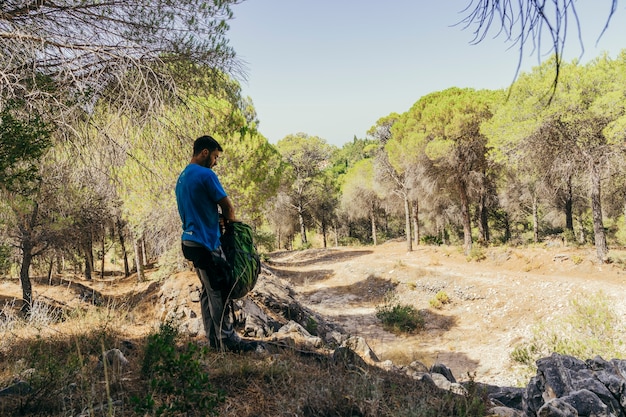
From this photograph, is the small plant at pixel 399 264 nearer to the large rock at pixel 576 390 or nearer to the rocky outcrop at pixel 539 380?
the rocky outcrop at pixel 539 380

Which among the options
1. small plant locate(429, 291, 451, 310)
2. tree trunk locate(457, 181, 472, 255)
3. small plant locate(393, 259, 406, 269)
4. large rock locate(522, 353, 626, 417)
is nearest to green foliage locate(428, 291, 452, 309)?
small plant locate(429, 291, 451, 310)

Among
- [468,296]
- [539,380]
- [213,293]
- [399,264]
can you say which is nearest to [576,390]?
[539,380]

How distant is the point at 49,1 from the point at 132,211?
25.7 ft

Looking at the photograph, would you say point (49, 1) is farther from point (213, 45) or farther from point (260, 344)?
point (260, 344)

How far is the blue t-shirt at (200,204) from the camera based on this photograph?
3.02m

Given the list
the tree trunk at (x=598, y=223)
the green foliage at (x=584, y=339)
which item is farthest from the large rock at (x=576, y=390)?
the tree trunk at (x=598, y=223)

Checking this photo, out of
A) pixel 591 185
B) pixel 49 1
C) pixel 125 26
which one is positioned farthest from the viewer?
pixel 591 185

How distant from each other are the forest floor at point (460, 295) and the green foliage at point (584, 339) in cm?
57

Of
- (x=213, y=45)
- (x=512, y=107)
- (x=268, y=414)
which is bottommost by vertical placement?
(x=268, y=414)

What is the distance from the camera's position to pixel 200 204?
3051mm

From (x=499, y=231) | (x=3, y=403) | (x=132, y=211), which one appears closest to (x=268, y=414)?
(x=3, y=403)

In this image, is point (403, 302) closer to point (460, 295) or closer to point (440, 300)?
point (440, 300)

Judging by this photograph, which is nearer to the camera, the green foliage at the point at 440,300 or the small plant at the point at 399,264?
the green foliage at the point at 440,300

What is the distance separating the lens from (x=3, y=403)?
7.23 feet
